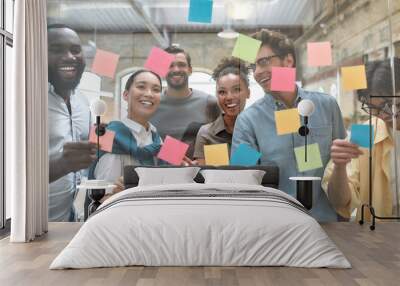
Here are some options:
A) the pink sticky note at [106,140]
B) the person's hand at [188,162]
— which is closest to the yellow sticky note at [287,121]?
the person's hand at [188,162]

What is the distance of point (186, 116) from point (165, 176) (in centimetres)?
85

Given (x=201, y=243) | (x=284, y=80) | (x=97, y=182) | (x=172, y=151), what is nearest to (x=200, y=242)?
(x=201, y=243)

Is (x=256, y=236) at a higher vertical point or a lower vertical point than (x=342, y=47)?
lower

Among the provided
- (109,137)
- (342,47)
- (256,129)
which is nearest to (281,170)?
(256,129)

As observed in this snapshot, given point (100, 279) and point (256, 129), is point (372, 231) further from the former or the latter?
point (100, 279)

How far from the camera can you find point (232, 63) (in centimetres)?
654

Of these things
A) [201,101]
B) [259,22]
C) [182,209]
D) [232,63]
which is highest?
[259,22]

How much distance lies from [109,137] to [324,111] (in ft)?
→ 8.01

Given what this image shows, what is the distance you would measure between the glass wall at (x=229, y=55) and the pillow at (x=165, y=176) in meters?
0.37

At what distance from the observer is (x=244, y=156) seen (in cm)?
645

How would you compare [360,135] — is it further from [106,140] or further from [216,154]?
[106,140]

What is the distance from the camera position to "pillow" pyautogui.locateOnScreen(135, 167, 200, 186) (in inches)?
236

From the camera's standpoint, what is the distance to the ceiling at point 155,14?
6.54 metres

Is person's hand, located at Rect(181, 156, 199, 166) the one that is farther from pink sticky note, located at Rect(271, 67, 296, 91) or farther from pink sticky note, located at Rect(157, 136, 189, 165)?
pink sticky note, located at Rect(271, 67, 296, 91)
